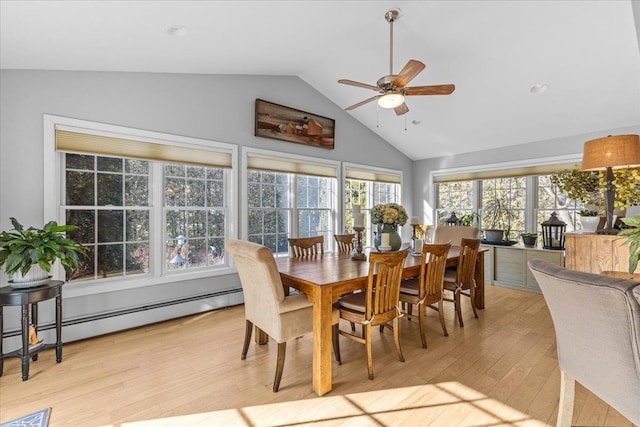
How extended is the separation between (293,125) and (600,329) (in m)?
4.22

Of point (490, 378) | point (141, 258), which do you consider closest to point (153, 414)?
point (141, 258)

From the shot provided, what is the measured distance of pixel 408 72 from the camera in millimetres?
2545

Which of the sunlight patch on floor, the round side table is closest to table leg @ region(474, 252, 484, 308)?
the sunlight patch on floor

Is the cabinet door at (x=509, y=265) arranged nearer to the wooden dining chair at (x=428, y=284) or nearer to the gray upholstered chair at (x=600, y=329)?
the wooden dining chair at (x=428, y=284)

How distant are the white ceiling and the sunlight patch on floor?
2.86 m

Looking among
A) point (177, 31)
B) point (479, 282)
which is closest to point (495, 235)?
point (479, 282)

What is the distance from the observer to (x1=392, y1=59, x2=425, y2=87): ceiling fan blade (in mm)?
2405

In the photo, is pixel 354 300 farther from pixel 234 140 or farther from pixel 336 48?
pixel 336 48

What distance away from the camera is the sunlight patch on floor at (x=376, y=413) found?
1867mm

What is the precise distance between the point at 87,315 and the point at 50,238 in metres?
1.05

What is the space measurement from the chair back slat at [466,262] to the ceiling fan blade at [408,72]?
1.86 meters

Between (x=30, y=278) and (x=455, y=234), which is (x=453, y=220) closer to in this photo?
(x=455, y=234)

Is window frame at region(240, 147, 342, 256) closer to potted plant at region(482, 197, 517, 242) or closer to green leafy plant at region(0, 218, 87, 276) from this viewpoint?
green leafy plant at region(0, 218, 87, 276)

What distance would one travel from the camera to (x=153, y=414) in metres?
1.95
